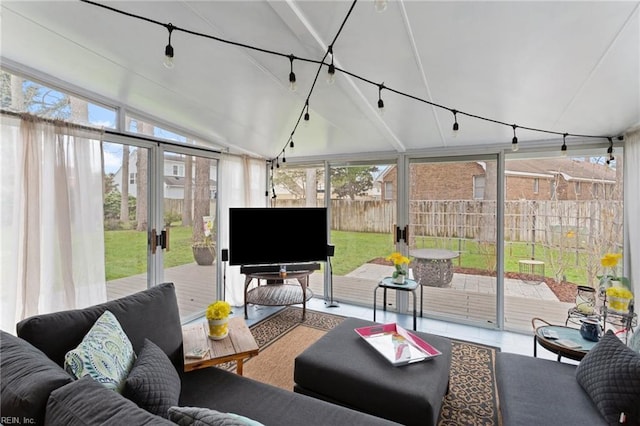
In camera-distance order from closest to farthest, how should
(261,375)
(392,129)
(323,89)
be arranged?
(323,89)
(261,375)
(392,129)

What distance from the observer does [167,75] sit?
2461 mm

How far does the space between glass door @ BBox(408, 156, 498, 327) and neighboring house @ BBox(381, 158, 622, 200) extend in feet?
0.04

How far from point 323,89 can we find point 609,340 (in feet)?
8.33

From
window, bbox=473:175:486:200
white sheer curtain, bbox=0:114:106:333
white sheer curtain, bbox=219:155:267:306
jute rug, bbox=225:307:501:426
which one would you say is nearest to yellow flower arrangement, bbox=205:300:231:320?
jute rug, bbox=225:307:501:426

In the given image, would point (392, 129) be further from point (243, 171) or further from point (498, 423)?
point (498, 423)

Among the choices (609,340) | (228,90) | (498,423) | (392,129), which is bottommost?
(498,423)

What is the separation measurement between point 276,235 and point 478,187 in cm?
258

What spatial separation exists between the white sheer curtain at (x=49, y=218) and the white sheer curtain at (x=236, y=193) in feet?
5.07

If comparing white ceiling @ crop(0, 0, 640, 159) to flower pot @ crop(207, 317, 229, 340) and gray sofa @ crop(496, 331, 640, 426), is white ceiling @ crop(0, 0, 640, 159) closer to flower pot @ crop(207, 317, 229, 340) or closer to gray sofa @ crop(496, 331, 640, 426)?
gray sofa @ crop(496, 331, 640, 426)

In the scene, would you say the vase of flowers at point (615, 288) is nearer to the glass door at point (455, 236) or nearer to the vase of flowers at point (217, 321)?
the glass door at point (455, 236)

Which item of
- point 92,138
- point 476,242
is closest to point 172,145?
point 92,138

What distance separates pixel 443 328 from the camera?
3598 millimetres

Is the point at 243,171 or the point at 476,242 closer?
the point at 476,242

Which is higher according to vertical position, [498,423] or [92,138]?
[92,138]
